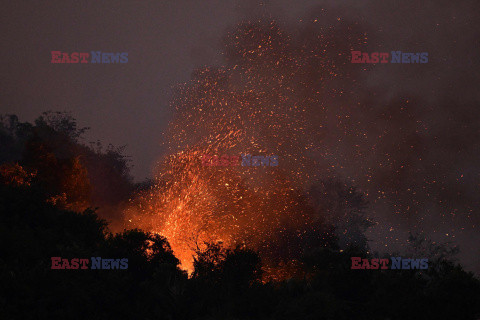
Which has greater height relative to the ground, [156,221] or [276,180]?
[276,180]

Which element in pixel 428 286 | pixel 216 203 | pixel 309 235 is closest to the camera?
pixel 428 286

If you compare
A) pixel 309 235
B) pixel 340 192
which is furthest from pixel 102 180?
pixel 340 192

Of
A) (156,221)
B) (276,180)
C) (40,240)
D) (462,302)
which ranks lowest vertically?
(462,302)

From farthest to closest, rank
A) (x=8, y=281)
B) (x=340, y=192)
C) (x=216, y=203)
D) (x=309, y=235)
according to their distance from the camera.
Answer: (x=340, y=192) → (x=309, y=235) → (x=216, y=203) → (x=8, y=281)

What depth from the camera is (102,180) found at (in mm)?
52969

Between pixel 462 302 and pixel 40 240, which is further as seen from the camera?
pixel 40 240

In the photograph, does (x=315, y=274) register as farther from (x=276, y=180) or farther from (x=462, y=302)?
(x=276, y=180)

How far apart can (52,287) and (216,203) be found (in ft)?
79.9

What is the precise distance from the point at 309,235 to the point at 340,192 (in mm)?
18279

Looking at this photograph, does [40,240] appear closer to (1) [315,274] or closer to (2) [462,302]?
(1) [315,274]

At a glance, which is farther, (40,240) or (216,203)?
(216,203)

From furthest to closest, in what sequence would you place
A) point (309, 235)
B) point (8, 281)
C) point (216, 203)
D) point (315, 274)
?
point (309, 235), point (216, 203), point (315, 274), point (8, 281)

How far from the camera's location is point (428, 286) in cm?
1747

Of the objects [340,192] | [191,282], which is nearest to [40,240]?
[191,282]
